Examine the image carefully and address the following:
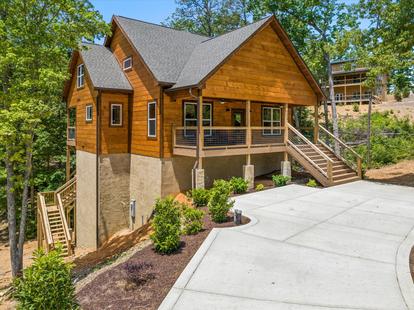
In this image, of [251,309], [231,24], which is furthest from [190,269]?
[231,24]

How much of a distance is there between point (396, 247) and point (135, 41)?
14.7 metres

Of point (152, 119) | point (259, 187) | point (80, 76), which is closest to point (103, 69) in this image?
point (80, 76)

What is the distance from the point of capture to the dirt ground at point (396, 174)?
1855 cm

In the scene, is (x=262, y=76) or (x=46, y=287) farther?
(x=262, y=76)

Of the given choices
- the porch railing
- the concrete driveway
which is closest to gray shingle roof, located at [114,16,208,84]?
the porch railing

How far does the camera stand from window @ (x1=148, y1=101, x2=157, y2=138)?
15.6 m

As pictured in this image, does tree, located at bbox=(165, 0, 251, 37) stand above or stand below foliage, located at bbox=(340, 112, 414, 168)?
above

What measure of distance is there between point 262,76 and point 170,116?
5.22 m

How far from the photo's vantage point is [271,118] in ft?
69.2

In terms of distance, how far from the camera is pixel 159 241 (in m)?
8.38

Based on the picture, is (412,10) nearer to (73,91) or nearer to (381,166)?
(381,166)

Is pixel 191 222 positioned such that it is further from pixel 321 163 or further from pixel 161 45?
pixel 161 45

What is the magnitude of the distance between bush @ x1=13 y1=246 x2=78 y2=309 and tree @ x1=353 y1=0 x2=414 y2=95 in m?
17.7

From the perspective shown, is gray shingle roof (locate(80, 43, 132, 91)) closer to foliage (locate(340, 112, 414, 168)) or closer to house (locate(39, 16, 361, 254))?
house (locate(39, 16, 361, 254))
